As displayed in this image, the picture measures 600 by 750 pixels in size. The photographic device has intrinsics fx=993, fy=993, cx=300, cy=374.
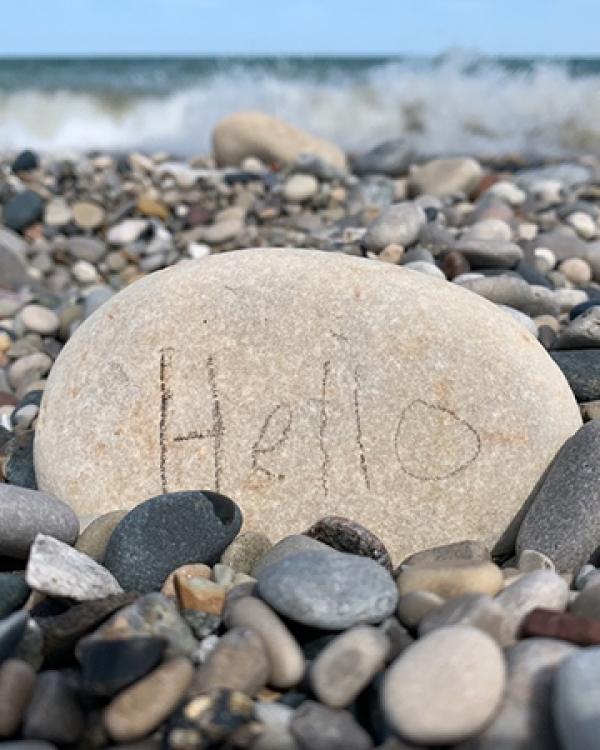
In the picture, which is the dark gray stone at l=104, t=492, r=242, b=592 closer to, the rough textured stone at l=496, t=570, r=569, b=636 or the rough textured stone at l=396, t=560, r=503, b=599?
the rough textured stone at l=396, t=560, r=503, b=599

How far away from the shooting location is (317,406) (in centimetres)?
267

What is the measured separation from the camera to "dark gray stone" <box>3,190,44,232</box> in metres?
7.55

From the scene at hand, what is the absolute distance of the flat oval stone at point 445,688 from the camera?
5.24 feet

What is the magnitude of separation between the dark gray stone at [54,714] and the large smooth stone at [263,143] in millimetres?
7955

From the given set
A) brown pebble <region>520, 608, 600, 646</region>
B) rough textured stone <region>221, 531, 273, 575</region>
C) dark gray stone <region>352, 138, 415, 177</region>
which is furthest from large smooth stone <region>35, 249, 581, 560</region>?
dark gray stone <region>352, 138, 415, 177</region>

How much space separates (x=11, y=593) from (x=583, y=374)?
1826mm

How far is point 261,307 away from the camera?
276 cm

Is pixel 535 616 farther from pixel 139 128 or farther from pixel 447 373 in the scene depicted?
pixel 139 128

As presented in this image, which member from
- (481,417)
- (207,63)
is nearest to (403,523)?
(481,417)

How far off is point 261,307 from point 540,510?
0.93 m

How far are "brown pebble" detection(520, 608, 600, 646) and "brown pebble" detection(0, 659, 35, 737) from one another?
0.92 metres

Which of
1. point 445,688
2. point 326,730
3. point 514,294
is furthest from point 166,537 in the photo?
point 514,294

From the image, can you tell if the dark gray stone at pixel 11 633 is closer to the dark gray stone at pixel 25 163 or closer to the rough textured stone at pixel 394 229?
the rough textured stone at pixel 394 229

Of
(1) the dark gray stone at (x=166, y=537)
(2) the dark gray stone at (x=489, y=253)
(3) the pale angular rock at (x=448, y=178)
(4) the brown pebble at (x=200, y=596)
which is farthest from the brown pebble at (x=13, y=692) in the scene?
(3) the pale angular rock at (x=448, y=178)
